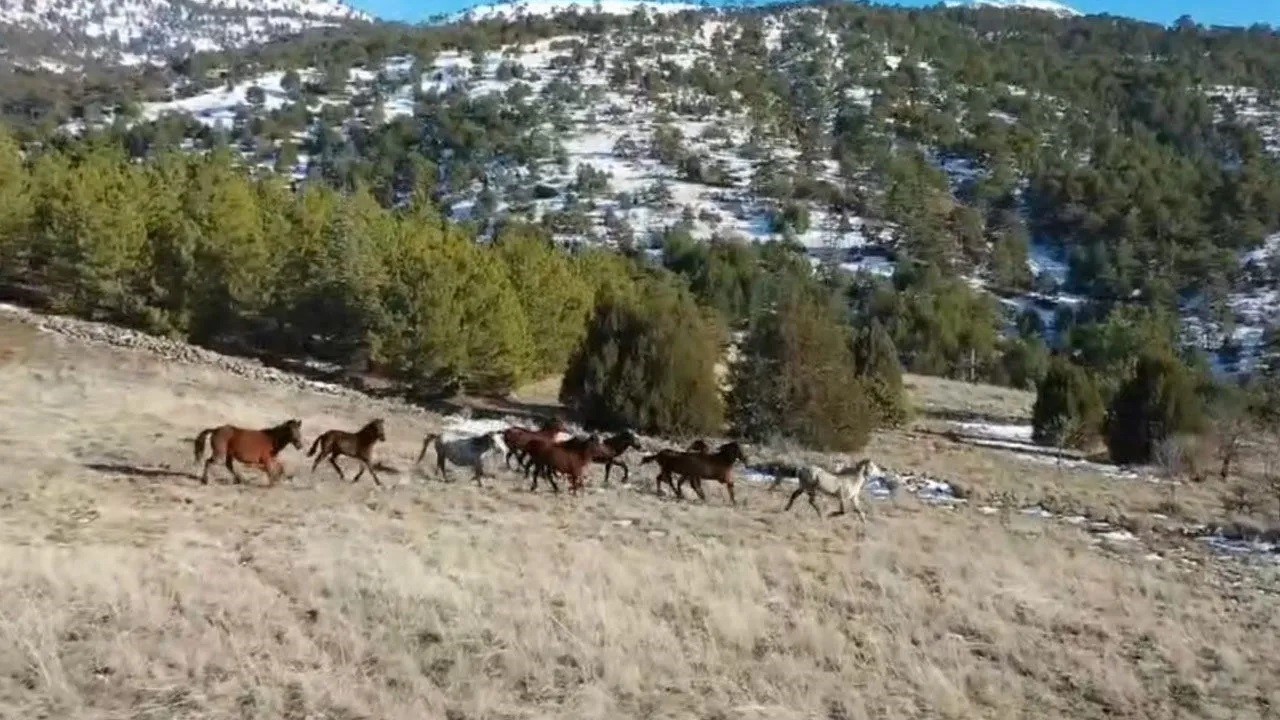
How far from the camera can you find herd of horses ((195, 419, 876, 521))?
1695cm

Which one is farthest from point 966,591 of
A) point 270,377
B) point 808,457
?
point 270,377

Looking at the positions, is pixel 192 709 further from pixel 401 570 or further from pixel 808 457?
pixel 808 457

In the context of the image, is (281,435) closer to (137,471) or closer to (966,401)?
(137,471)

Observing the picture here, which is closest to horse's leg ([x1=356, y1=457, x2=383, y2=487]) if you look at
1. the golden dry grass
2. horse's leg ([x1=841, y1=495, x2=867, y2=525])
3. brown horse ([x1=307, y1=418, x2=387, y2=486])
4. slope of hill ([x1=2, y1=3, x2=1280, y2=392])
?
brown horse ([x1=307, y1=418, x2=387, y2=486])

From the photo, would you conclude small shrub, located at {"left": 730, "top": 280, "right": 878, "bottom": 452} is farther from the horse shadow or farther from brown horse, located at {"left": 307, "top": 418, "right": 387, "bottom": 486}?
the horse shadow

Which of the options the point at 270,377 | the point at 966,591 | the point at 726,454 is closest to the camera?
the point at 966,591

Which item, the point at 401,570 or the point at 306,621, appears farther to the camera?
the point at 401,570

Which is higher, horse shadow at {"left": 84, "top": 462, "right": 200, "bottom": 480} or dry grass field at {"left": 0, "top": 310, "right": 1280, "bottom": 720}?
dry grass field at {"left": 0, "top": 310, "right": 1280, "bottom": 720}

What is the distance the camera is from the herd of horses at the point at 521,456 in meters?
17.0

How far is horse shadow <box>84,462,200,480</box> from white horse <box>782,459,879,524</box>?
911cm

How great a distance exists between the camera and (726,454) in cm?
1942

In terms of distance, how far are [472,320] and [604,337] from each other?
447 cm

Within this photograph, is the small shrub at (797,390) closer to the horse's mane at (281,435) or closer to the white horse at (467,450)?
the white horse at (467,450)

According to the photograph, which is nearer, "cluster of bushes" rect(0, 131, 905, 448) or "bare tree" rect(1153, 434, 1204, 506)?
"cluster of bushes" rect(0, 131, 905, 448)
